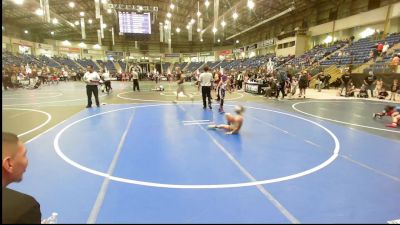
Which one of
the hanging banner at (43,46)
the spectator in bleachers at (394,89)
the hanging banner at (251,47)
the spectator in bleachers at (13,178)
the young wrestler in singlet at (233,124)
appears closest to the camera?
the spectator in bleachers at (13,178)

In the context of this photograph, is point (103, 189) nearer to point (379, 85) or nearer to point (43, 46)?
point (379, 85)

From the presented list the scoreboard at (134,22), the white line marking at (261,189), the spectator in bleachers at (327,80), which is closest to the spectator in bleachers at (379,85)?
the spectator in bleachers at (327,80)

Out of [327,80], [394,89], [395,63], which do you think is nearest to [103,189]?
[394,89]

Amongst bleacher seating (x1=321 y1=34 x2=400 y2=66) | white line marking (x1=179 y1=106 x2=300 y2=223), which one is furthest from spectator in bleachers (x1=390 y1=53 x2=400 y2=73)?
white line marking (x1=179 y1=106 x2=300 y2=223)

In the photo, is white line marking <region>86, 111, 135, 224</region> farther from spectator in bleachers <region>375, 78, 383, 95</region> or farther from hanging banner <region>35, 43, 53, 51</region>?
hanging banner <region>35, 43, 53, 51</region>

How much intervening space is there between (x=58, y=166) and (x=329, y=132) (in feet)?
21.8

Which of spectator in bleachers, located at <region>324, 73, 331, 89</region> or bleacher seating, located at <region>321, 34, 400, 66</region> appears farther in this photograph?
spectator in bleachers, located at <region>324, 73, 331, 89</region>

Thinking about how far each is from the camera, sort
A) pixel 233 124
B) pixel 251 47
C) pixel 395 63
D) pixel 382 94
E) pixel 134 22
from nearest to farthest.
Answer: pixel 233 124, pixel 382 94, pixel 395 63, pixel 134 22, pixel 251 47

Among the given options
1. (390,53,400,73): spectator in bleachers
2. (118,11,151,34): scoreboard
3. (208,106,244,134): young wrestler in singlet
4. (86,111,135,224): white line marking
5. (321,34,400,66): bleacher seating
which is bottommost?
(86,111,135,224): white line marking

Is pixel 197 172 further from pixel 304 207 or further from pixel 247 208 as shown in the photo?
pixel 304 207

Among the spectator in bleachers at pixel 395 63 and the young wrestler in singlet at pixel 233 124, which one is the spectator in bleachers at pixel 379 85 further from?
the young wrestler in singlet at pixel 233 124

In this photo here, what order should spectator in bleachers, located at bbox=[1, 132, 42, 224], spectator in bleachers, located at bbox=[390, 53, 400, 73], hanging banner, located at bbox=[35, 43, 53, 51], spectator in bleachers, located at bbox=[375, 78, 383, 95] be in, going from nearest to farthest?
spectator in bleachers, located at bbox=[1, 132, 42, 224] < spectator in bleachers, located at bbox=[375, 78, 383, 95] < spectator in bleachers, located at bbox=[390, 53, 400, 73] < hanging banner, located at bbox=[35, 43, 53, 51]

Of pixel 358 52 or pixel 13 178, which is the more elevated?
pixel 358 52

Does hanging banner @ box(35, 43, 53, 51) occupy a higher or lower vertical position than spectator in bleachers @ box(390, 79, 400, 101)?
higher
